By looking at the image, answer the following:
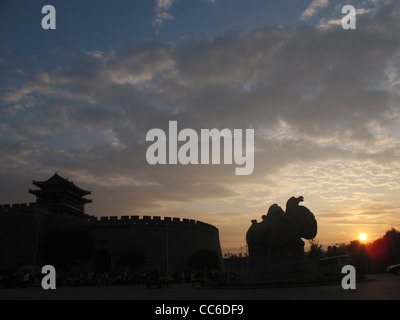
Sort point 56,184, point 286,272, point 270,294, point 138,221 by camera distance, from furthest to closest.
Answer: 1. point 56,184
2. point 138,221
3. point 286,272
4. point 270,294

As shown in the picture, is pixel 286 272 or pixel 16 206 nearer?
pixel 286 272

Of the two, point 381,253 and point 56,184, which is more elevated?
point 56,184

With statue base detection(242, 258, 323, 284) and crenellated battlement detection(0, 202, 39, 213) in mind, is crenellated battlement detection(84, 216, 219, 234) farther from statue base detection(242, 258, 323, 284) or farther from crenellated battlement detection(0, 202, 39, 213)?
statue base detection(242, 258, 323, 284)

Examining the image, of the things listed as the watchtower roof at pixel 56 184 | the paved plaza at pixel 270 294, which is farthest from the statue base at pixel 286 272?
the watchtower roof at pixel 56 184

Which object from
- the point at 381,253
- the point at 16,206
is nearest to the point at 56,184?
the point at 16,206

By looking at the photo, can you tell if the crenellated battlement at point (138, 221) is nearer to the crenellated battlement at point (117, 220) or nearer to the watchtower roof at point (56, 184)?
the crenellated battlement at point (117, 220)

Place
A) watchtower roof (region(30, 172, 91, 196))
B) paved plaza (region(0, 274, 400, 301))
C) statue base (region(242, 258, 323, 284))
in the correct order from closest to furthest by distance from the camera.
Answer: paved plaza (region(0, 274, 400, 301))
statue base (region(242, 258, 323, 284))
watchtower roof (region(30, 172, 91, 196))

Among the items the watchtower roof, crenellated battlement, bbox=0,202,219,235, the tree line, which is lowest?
the tree line

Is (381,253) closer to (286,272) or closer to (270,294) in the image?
(286,272)

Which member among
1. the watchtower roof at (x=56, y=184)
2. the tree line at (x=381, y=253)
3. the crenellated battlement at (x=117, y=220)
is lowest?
the tree line at (x=381, y=253)

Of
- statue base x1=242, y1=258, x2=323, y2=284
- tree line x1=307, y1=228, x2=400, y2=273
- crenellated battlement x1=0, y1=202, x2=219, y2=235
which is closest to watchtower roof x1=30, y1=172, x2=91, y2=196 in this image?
crenellated battlement x1=0, y1=202, x2=219, y2=235
